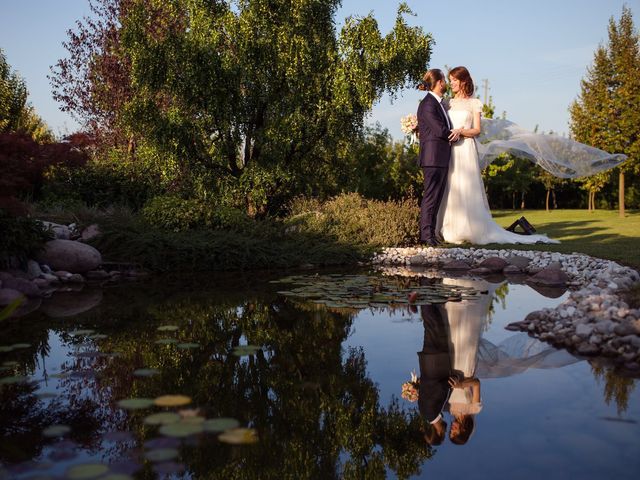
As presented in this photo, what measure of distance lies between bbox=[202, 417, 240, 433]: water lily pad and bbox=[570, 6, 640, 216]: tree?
2564 centimetres

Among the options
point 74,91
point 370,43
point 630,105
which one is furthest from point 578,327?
point 630,105

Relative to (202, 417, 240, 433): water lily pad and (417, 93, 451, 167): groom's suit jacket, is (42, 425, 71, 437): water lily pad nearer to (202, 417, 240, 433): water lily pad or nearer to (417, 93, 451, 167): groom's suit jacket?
(202, 417, 240, 433): water lily pad

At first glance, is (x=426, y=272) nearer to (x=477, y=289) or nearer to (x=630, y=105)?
(x=477, y=289)

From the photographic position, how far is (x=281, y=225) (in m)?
11.3

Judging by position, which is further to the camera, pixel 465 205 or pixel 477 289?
pixel 465 205

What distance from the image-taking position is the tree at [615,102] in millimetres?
24203

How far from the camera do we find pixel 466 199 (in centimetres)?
1130

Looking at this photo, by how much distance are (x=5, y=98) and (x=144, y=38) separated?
21009 mm

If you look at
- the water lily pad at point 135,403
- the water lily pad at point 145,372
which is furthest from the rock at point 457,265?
the water lily pad at point 135,403

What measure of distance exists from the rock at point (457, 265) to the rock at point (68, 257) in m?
5.68

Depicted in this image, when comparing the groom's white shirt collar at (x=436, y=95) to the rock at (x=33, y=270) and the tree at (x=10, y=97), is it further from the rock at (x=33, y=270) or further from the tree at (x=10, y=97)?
the tree at (x=10, y=97)

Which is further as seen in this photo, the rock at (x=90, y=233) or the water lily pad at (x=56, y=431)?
the rock at (x=90, y=233)

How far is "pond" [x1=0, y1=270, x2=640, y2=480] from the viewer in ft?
7.61

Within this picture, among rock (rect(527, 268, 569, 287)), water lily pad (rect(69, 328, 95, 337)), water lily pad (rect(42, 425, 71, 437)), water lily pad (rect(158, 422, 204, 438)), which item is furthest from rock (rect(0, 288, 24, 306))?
rock (rect(527, 268, 569, 287))
